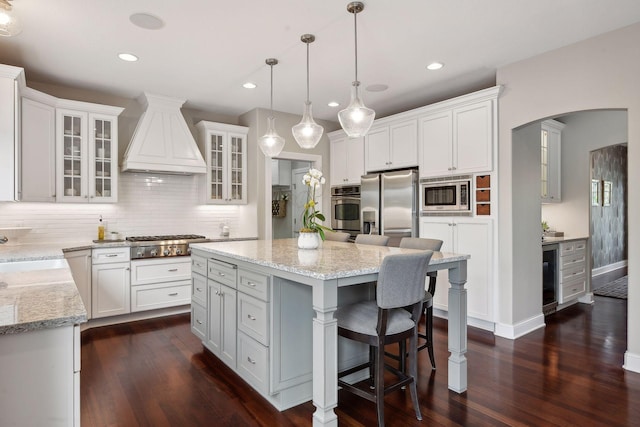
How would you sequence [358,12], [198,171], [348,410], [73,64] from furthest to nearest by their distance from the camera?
[198,171], [73,64], [358,12], [348,410]

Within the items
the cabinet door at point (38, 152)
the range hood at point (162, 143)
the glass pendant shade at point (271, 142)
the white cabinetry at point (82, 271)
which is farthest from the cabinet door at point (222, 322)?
the cabinet door at point (38, 152)

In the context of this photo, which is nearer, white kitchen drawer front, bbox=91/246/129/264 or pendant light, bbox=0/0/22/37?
pendant light, bbox=0/0/22/37

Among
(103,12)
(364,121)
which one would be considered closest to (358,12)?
(364,121)

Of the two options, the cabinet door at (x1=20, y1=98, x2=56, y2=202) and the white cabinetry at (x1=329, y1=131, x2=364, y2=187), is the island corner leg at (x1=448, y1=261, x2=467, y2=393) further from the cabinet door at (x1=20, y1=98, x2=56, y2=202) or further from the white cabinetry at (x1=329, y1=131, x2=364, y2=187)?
the cabinet door at (x1=20, y1=98, x2=56, y2=202)

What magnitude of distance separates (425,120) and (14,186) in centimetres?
416

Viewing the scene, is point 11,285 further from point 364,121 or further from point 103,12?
point 364,121

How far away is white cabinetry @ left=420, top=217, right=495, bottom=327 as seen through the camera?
3846 mm

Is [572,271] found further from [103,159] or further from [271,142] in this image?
[103,159]

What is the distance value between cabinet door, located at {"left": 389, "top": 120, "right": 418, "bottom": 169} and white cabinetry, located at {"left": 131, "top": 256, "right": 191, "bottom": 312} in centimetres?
288

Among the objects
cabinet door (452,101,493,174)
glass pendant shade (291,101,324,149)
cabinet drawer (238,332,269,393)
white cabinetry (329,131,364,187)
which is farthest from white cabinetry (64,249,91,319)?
cabinet door (452,101,493,174)

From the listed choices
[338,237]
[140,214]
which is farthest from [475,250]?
[140,214]

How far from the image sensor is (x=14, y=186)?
129 inches

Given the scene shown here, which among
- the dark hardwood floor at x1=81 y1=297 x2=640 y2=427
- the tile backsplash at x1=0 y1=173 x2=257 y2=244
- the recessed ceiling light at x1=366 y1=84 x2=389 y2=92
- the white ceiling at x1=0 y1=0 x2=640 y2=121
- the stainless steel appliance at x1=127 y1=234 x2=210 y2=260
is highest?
the recessed ceiling light at x1=366 y1=84 x2=389 y2=92

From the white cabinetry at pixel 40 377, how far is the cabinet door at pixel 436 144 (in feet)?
12.5
